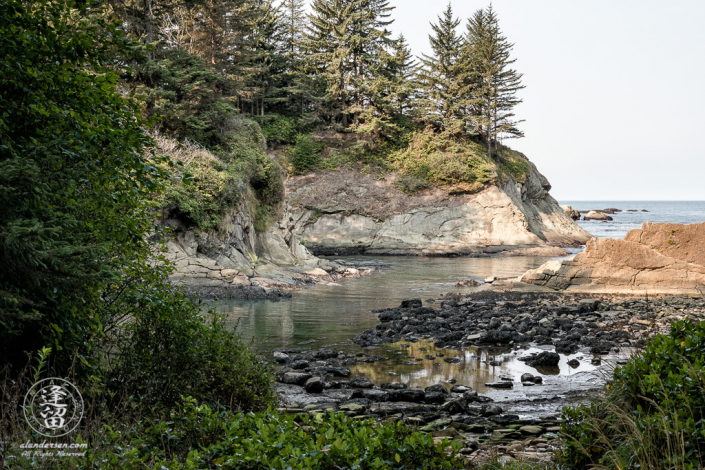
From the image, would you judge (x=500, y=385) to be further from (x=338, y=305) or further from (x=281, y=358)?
(x=338, y=305)

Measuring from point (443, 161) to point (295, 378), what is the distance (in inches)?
1627

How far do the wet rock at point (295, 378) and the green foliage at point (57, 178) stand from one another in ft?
Result: 17.0

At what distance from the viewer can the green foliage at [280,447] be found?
→ 3359mm

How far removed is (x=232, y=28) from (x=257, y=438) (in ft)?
120

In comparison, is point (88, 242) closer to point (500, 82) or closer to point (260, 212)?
point (260, 212)

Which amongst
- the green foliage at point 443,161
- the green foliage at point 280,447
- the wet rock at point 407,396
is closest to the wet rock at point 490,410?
the wet rock at point 407,396

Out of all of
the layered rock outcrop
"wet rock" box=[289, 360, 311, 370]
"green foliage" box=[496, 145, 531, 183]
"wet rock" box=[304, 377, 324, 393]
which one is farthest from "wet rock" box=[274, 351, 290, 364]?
"green foliage" box=[496, 145, 531, 183]

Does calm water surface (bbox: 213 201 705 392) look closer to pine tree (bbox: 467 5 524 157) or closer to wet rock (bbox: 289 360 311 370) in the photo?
wet rock (bbox: 289 360 311 370)

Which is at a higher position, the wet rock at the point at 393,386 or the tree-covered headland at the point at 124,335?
the tree-covered headland at the point at 124,335

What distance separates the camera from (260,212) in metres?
30.3

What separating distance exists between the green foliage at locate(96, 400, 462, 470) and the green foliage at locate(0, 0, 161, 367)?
1521 millimetres

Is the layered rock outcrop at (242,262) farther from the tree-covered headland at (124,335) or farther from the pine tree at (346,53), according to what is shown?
the pine tree at (346,53)

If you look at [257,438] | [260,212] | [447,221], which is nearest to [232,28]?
[260,212]

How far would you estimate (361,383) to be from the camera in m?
9.85
